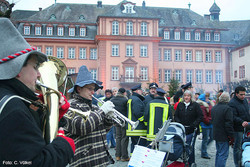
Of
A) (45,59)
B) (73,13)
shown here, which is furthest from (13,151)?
(73,13)

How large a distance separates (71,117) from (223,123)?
4346 mm

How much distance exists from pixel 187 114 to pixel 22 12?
51177 millimetres

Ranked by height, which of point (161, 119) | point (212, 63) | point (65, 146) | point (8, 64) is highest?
point (212, 63)

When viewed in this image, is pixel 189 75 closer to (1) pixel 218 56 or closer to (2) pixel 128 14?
(1) pixel 218 56

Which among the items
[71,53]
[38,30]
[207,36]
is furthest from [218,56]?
[38,30]

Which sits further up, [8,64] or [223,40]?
[223,40]

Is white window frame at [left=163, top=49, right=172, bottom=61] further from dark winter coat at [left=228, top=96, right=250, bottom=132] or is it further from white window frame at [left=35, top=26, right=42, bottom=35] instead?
dark winter coat at [left=228, top=96, right=250, bottom=132]

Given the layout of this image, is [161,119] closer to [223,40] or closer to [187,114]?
[187,114]

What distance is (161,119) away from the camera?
6652mm

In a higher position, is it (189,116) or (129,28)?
(129,28)

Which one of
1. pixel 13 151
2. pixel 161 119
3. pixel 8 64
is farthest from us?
pixel 161 119

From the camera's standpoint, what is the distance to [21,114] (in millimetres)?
1578

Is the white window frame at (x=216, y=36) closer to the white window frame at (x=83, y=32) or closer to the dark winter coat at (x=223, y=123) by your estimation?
the white window frame at (x=83, y=32)

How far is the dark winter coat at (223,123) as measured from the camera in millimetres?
6152
